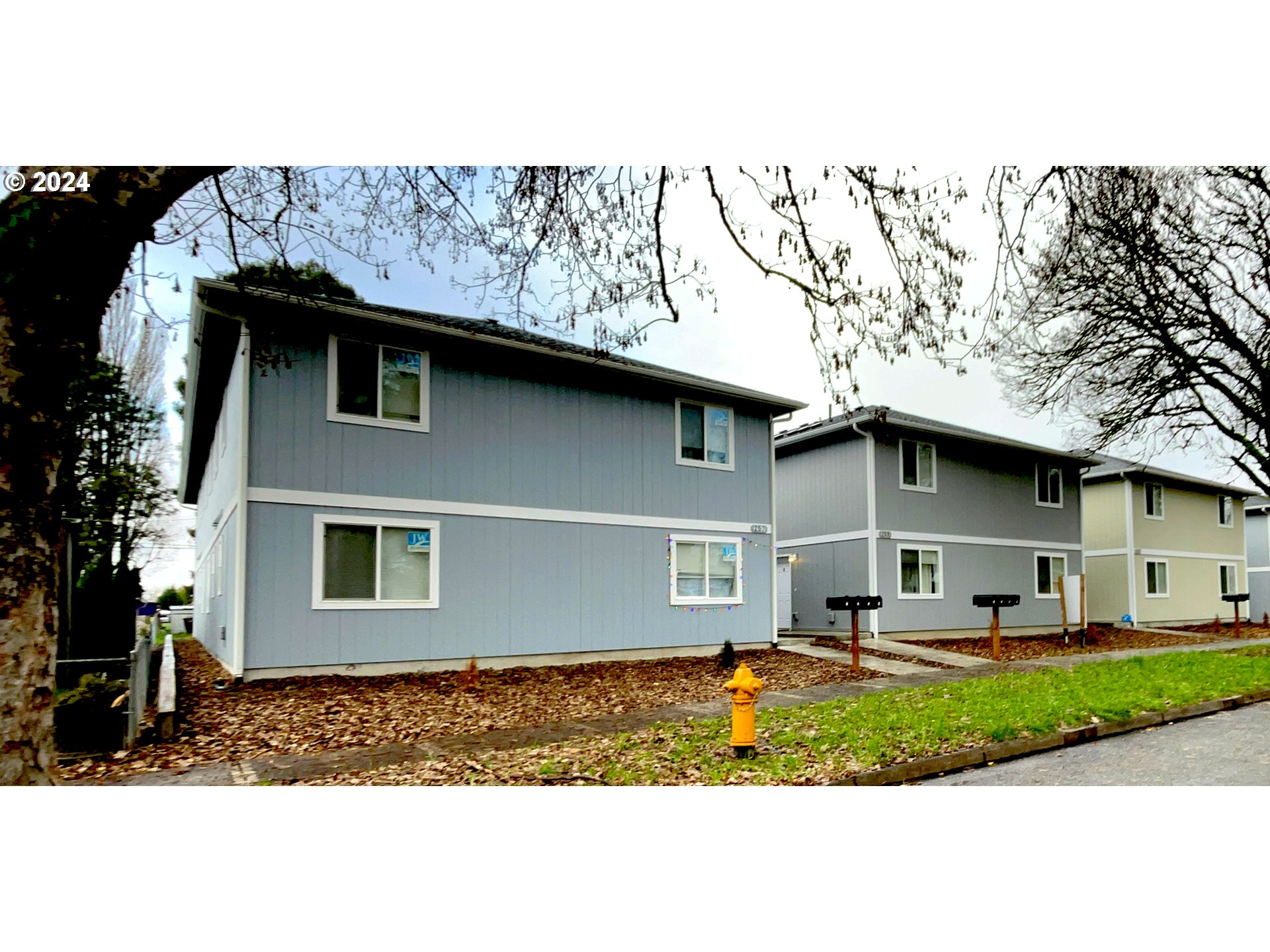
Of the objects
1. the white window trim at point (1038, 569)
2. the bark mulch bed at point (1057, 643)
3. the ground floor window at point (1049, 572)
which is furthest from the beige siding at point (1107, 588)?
the white window trim at point (1038, 569)

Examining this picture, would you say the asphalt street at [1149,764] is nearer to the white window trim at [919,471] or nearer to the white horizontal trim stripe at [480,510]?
the white window trim at [919,471]

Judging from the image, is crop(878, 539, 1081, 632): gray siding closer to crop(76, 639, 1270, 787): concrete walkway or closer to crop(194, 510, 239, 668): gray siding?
crop(76, 639, 1270, 787): concrete walkway

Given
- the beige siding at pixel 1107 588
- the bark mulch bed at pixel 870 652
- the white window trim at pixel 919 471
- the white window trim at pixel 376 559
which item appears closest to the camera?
the white window trim at pixel 376 559

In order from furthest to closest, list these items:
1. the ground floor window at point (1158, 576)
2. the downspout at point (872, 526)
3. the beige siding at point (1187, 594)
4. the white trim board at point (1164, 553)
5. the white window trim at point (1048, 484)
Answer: the ground floor window at point (1158, 576)
the white trim board at point (1164, 553)
the beige siding at point (1187, 594)
the downspout at point (872, 526)
the white window trim at point (1048, 484)

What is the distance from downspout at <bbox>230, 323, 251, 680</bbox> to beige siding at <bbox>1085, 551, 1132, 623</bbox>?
53.7 feet

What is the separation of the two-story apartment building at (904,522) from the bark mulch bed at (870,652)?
675 millimetres

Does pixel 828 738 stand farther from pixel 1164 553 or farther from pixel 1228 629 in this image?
pixel 1164 553

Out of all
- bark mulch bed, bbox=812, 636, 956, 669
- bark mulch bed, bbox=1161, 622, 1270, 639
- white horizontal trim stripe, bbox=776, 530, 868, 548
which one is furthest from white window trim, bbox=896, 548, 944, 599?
bark mulch bed, bbox=1161, 622, 1270, 639

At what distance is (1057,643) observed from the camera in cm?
1348

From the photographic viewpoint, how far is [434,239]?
5.14 meters

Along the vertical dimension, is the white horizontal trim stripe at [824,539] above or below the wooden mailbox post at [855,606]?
above

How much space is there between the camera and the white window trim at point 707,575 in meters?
10.5

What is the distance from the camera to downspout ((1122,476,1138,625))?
17891 millimetres

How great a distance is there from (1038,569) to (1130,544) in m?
4.68
